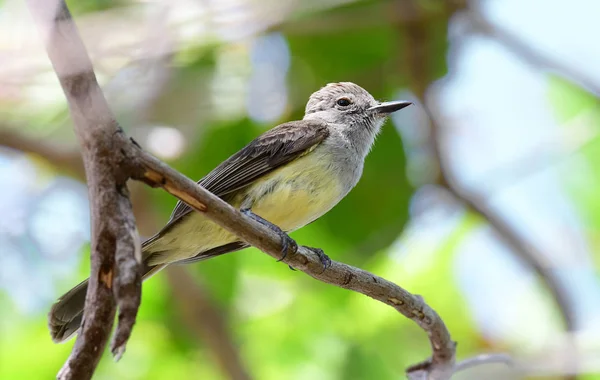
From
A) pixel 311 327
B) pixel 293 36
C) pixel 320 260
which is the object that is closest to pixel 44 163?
pixel 293 36

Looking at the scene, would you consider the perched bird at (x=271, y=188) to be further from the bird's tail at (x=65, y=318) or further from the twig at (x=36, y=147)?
the twig at (x=36, y=147)

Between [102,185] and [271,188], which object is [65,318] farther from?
[102,185]

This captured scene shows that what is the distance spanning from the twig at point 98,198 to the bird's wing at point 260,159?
6.16 ft

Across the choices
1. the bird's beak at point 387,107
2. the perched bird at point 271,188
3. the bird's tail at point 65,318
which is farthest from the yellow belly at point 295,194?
the bird's tail at point 65,318

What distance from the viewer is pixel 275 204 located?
395 cm

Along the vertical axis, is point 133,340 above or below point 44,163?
below

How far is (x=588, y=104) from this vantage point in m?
6.50

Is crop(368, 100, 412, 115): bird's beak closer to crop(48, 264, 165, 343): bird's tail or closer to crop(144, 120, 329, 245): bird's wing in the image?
crop(144, 120, 329, 245): bird's wing

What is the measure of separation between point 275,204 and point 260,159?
0.91 feet

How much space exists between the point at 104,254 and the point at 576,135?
5050 mm

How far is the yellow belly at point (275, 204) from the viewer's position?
3.96m

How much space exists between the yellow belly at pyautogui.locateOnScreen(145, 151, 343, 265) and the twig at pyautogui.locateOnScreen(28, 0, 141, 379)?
194 centimetres

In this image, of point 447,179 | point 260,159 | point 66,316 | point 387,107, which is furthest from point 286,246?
point 447,179

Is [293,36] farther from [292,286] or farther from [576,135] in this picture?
[576,135]
